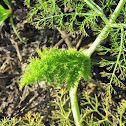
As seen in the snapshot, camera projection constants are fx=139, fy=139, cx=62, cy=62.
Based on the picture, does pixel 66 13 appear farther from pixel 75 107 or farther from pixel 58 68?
pixel 75 107

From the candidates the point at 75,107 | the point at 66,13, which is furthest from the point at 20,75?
the point at 66,13

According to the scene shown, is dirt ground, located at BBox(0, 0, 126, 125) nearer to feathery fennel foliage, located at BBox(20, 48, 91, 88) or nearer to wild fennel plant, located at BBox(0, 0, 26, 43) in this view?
wild fennel plant, located at BBox(0, 0, 26, 43)

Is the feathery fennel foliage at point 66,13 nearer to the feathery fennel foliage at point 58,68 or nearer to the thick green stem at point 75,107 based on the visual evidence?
the feathery fennel foliage at point 58,68

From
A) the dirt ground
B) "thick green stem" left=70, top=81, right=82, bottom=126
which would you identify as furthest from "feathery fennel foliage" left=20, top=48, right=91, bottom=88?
the dirt ground

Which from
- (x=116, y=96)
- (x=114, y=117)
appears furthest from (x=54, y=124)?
(x=116, y=96)

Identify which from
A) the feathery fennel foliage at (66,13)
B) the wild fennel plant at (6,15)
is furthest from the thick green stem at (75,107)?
the wild fennel plant at (6,15)
